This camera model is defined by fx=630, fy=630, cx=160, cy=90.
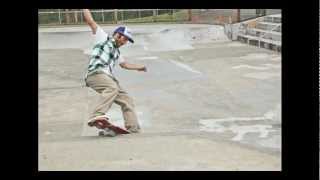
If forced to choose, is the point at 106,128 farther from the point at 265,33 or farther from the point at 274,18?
the point at 274,18

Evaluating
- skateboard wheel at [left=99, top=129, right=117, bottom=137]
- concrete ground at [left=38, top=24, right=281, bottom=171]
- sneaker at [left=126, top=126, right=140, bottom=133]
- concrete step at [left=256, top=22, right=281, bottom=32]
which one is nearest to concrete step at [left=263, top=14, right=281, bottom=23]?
concrete step at [left=256, top=22, right=281, bottom=32]

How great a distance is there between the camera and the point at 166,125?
716 centimetres

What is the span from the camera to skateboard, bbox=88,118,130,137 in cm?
713

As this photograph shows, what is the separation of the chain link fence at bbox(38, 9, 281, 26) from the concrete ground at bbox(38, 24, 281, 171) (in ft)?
0.32

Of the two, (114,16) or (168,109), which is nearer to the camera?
(114,16)

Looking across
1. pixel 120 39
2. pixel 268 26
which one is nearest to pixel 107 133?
pixel 120 39

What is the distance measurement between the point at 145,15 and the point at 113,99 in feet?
3.33

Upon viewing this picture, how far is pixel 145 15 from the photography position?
Answer: 711 centimetres

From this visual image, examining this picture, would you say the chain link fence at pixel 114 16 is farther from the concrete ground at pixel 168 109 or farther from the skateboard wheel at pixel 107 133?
the skateboard wheel at pixel 107 133

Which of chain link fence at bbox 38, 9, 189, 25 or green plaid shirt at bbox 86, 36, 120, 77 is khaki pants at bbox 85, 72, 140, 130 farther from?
chain link fence at bbox 38, 9, 189, 25

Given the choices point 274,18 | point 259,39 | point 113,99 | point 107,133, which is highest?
point 274,18

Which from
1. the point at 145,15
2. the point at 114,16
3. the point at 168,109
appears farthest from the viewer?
the point at 168,109
